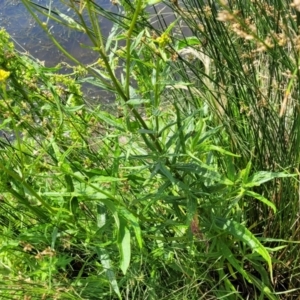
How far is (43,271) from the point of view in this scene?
1.30 m

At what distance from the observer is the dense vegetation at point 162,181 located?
117 centimetres

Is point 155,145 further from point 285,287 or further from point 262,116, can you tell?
point 285,287

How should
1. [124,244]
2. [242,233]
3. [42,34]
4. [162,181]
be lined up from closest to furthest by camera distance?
[124,244], [242,233], [162,181], [42,34]

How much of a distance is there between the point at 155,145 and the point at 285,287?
0.63m

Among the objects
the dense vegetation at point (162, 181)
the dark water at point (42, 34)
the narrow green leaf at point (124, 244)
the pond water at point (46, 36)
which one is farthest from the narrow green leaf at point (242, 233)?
the dark water at point (42, 34)

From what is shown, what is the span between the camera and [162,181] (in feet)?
4.45

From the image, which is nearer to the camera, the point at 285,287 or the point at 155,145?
the point at 155,145

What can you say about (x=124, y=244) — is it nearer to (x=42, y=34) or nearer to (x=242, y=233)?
(x=242, y=233)

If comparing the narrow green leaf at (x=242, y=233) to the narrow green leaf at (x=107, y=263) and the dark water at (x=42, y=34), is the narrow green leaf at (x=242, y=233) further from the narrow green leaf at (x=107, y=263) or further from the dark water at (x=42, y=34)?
the dark water at (x=42, y=34)

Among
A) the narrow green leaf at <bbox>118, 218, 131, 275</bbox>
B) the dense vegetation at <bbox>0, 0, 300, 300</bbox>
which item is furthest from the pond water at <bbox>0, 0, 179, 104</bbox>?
the narrow green leaf at <bbox>118, 218, 131, 275</bbox>

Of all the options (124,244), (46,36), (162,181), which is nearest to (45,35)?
(46,36)

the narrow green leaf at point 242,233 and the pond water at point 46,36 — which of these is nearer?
the narrow green leaf at point 242,233

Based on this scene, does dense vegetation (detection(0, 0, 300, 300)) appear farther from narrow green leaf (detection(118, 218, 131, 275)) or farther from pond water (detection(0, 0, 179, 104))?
pond water (detection(0, 0, 179, 104))

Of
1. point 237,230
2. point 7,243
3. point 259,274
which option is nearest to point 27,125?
point 7,243
